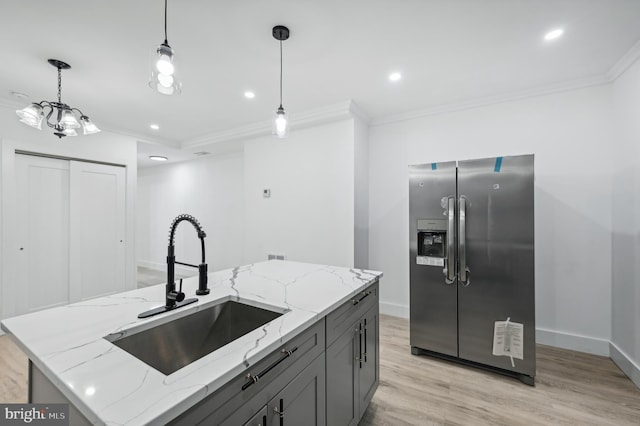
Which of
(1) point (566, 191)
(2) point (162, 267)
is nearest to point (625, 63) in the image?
(1) point (566, 191)

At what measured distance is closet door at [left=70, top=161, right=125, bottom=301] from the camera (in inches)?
150

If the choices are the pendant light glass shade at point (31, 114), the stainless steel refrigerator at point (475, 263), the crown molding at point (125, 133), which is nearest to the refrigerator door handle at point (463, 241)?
the stainless steel refrigerator at point (475, 263)

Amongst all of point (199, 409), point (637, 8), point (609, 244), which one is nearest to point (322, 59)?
point (637, 8)

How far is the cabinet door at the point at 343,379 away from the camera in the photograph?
1.35 m

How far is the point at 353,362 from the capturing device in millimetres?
1589

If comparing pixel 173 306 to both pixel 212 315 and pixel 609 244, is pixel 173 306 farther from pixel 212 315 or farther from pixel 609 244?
pixel 609 244

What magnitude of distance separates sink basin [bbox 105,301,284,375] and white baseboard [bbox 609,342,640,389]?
9.82 ft

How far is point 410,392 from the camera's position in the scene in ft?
6.89

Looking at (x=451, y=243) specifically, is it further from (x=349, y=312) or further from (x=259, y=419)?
(x=259, y=419)

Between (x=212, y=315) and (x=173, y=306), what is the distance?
224 mm

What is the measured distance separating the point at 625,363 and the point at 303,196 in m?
3.62

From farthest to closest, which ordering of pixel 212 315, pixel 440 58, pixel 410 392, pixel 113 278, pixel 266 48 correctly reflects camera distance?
pixel 113 278, pixel 440 58, pixel 266 48, pixel 410 392, pixel 212 315
